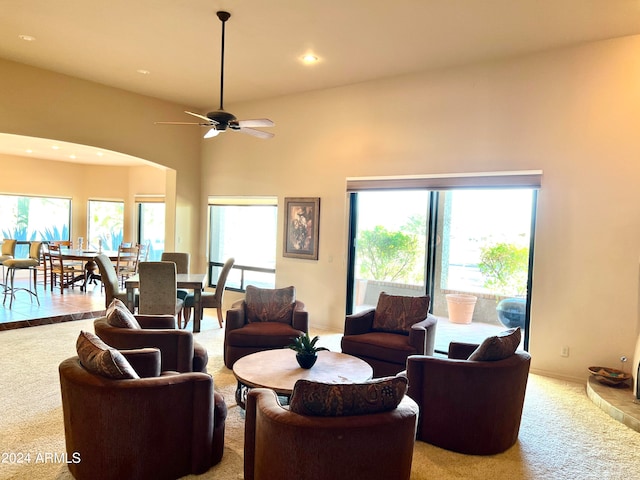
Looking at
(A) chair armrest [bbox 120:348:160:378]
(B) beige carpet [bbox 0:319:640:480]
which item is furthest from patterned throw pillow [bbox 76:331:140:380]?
(B) beige carpet [bbox 0:319:640:480]

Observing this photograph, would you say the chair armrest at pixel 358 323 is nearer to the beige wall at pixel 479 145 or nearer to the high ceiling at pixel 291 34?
the beige wall at pixel 479 145

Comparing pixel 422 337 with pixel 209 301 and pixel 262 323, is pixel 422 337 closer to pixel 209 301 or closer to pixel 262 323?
pixel 262 323

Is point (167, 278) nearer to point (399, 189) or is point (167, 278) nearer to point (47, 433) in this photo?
point (47, 433)

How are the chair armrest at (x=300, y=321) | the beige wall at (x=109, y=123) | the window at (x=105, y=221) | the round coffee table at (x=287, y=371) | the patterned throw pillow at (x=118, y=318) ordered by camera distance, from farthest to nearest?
the window at (x=105, y=221) < the beige wall at (x=109, y=123) < the chair armrest at (x=300, y=321) < the patterned throw pillow at (x=118, y=318) < the round coffee table at (x=287, y=371)

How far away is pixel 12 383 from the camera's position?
4.05 m

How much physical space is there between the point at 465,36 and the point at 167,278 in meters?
4.39

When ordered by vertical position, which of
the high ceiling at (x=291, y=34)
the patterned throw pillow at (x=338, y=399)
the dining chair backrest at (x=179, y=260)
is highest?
the high ceiling at (x=291, y=34)

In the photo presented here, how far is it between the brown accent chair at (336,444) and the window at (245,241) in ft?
16.9

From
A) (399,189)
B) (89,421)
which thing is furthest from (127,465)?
(399,189)

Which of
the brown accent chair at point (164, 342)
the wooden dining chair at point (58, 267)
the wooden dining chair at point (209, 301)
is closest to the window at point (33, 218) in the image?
the wooden dining chair at point (58, 267)

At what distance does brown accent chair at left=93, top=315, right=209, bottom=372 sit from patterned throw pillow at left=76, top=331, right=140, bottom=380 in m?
0.91

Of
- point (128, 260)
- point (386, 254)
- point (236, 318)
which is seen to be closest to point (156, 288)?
point (236, 318)

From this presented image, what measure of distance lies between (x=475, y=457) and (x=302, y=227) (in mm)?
4246

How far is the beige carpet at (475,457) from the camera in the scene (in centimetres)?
280
